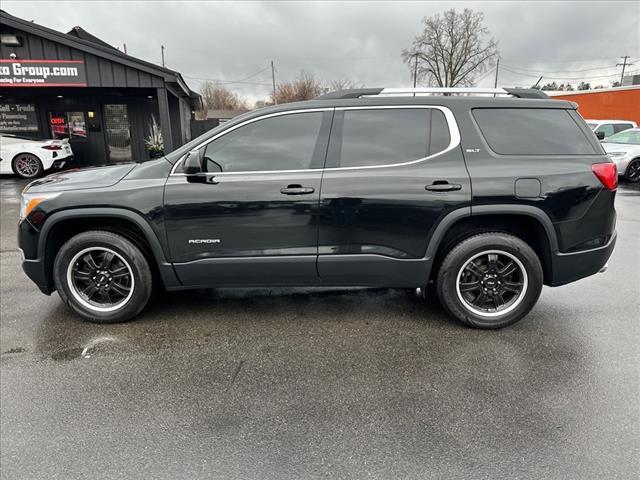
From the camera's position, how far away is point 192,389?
2.80 meters

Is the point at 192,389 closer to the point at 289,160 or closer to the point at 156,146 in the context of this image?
the point at 289,160

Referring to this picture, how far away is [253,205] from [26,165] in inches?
504

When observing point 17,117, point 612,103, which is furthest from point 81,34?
point 612,103

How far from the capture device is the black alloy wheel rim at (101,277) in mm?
3633

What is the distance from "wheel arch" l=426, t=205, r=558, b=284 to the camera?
3352 millimetres

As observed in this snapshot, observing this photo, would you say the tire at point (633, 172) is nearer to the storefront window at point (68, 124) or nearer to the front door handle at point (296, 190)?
the front door handle at point (296, 190)

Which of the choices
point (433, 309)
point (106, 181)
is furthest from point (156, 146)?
point (433, 309)

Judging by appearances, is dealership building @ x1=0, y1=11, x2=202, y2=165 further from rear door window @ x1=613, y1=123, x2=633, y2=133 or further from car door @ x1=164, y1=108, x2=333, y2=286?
rear door window @ x1=613, y1=123, x2=633, y2=133

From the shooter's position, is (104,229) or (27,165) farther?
(27,165)

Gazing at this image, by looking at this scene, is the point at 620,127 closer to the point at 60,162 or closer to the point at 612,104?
the point at 612,104

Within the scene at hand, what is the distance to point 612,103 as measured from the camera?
797 inches

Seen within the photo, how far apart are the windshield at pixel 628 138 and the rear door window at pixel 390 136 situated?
40.4 ft

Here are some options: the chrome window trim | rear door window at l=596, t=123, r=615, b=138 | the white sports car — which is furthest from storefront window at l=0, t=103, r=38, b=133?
rear door window at l=596, t=123, r=615, b=138

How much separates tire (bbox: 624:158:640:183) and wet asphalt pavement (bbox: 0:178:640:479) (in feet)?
33.0
